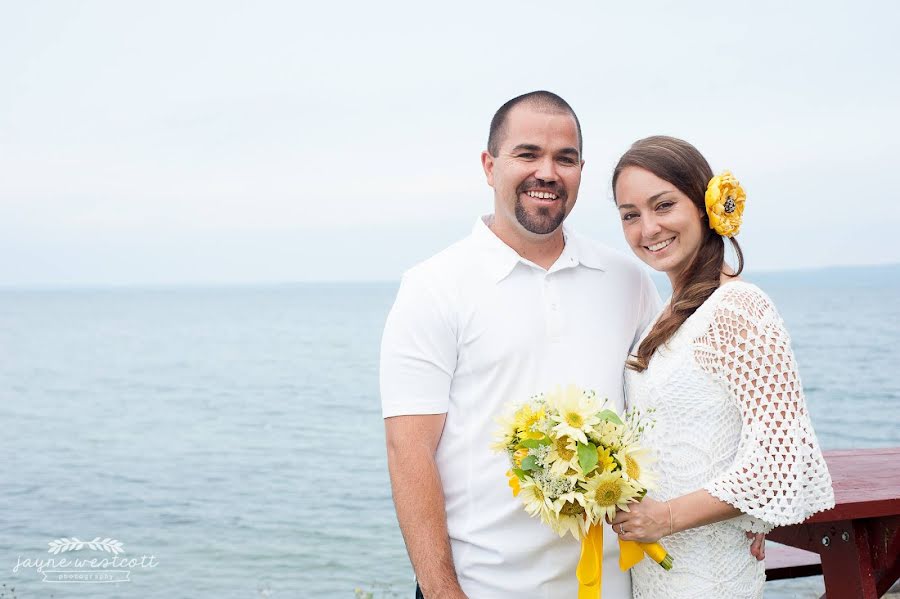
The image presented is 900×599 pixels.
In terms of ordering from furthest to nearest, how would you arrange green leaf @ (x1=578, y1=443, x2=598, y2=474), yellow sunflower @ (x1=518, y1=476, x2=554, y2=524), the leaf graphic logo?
the leaf graphic logo < yellow sunflower @ (x1=518, y1=476, x2=554, y2=524) < green leaf @ (x1=578, y1=443, x2=598, y2=474)

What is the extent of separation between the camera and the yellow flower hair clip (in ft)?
10.3

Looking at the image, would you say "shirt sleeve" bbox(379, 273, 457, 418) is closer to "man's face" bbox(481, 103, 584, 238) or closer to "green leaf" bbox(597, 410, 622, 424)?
"man's face" bbox(481, 103, 584, 238)

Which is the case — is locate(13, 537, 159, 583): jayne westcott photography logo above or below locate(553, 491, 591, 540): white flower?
below

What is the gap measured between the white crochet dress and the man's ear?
3.26 ft

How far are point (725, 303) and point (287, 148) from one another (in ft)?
288

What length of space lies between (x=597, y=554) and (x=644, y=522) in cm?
20

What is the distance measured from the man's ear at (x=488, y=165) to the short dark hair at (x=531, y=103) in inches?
1.6

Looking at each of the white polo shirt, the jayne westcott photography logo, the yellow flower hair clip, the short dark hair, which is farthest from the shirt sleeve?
the jayne westcott photography logo

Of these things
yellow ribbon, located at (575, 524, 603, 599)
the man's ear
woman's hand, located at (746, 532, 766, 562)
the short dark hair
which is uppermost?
the short dark hair

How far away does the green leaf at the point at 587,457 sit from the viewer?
2518 millimetres

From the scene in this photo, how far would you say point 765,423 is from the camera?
2.83 meters

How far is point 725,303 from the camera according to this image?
296 centimetres

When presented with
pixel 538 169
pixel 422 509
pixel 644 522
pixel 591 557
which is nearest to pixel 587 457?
pixel 644 522

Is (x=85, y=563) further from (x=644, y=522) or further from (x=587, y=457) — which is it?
(x=587, y=457)
